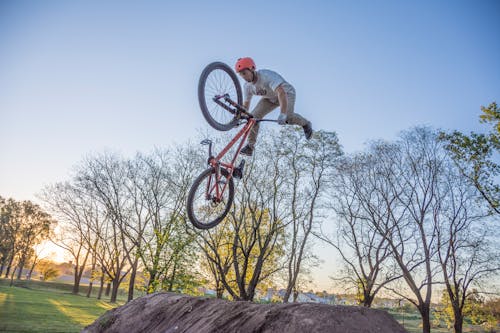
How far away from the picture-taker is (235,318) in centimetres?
421

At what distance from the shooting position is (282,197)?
63.9 ft

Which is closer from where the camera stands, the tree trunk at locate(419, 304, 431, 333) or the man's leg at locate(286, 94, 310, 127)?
the man's leg at locate(286, 94, 310, 127)

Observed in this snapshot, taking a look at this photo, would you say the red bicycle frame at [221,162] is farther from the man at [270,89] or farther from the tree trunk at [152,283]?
the tree trunk at [152,283]

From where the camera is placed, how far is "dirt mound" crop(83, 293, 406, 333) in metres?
3.43

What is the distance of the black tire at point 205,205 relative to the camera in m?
5.25

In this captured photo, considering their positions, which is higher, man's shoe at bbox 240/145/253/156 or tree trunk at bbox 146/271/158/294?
man's shoe at bbox 240/145/253/156

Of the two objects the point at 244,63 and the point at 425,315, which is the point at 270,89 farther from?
the point at 425,315

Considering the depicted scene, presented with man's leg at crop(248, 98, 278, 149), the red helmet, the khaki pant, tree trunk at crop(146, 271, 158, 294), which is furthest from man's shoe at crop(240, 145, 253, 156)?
tree trunk at crop(146, 271, 158, 294)

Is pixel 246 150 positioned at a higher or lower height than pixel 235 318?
higher

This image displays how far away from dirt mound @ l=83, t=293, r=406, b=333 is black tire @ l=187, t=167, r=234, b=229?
1387 millimetres

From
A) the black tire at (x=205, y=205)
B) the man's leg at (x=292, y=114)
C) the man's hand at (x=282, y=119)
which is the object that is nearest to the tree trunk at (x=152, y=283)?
the black tire at (x=205, y=205)

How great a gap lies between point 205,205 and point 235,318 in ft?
7.40

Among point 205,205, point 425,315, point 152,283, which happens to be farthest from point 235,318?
point 425,315

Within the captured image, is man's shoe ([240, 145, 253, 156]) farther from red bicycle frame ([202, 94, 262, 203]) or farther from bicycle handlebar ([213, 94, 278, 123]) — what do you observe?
bicycle handlebar ([213, 94, 278, 123])
